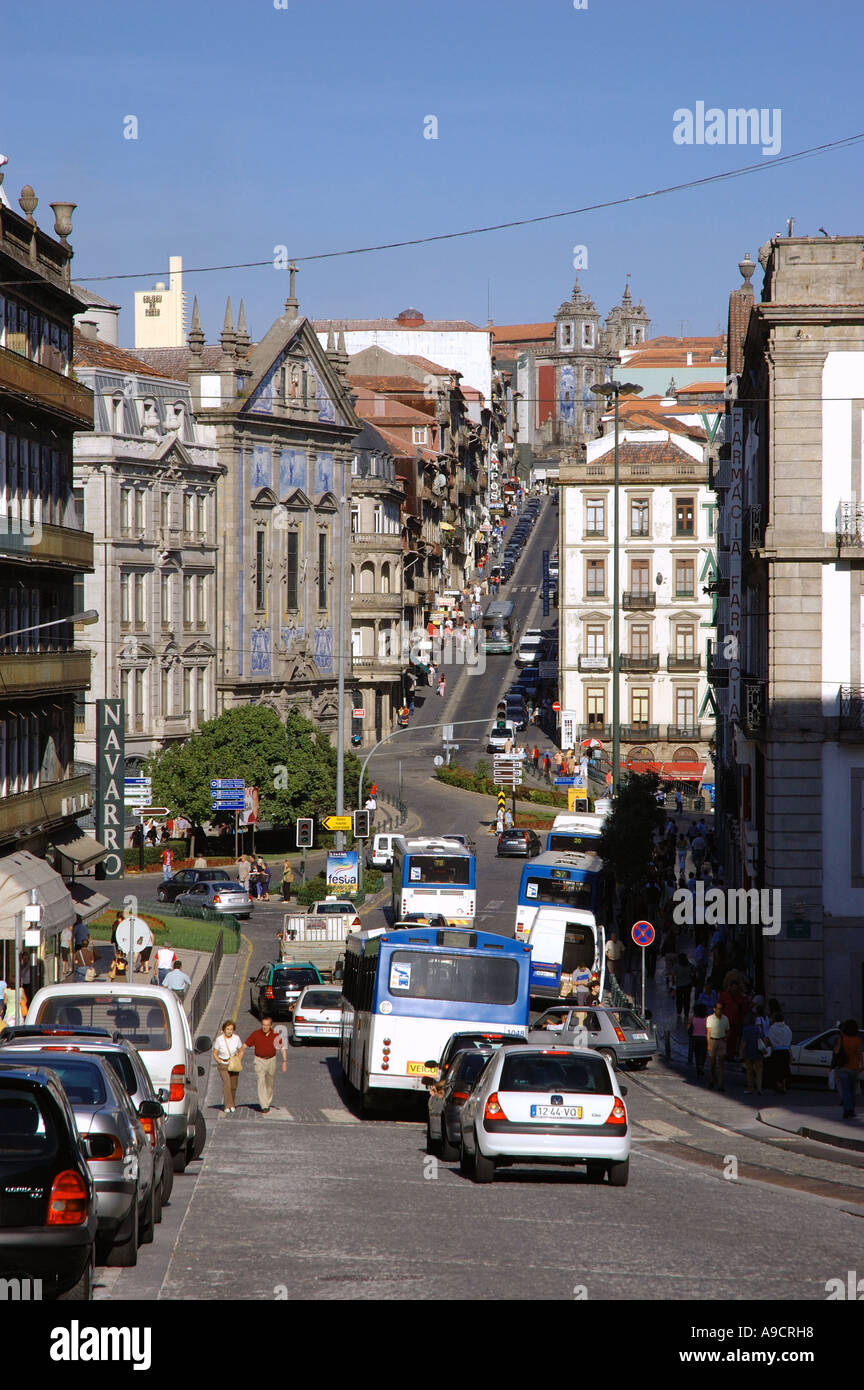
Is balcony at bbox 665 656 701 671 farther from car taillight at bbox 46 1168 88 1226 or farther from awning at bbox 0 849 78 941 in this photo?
car taillight at bbox 46 1168 88 1226

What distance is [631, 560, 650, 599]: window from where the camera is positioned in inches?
3969

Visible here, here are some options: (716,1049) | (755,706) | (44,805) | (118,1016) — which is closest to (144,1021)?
(118,1016)

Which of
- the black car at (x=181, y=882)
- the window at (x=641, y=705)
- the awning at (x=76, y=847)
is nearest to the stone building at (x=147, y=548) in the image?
the black car at (x=181, y=882)

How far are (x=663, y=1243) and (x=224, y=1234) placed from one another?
3238mm

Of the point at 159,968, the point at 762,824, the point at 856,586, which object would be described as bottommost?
the point at 159,968

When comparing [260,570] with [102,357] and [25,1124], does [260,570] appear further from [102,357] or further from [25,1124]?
[25,1124]

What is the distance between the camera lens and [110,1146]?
13.9 meters

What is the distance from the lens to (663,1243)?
15.0 m

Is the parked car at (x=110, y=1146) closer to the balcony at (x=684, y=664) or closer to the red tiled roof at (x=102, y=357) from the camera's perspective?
the red tiled roof at (x=102, y=357)

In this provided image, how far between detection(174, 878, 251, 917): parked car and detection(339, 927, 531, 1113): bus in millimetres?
32481

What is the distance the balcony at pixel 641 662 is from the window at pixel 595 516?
21.5 feet

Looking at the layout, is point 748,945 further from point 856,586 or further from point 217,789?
point 217,789

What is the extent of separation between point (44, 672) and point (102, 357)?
1631 inches
